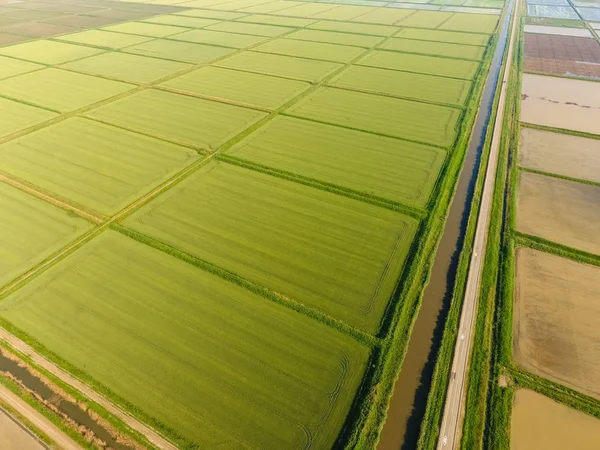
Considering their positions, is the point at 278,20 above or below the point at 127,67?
above

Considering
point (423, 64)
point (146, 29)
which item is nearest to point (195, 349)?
point (423, 64)

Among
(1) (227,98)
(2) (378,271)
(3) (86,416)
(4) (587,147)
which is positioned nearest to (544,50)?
(4) (587,147)

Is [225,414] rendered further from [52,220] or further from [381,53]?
[381,53]

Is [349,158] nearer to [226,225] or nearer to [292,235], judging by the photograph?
[292,235]

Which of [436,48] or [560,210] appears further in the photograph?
[436,48]

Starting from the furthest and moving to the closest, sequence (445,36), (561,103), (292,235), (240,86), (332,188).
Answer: (445,36) < (240,86) < (561,103) < (332,188) < (292,235)

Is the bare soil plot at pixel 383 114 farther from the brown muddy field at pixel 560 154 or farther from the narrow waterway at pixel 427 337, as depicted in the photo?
the brown muddy field at pixel 560 154

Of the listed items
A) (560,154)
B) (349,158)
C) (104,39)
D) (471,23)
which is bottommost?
(560,154)
